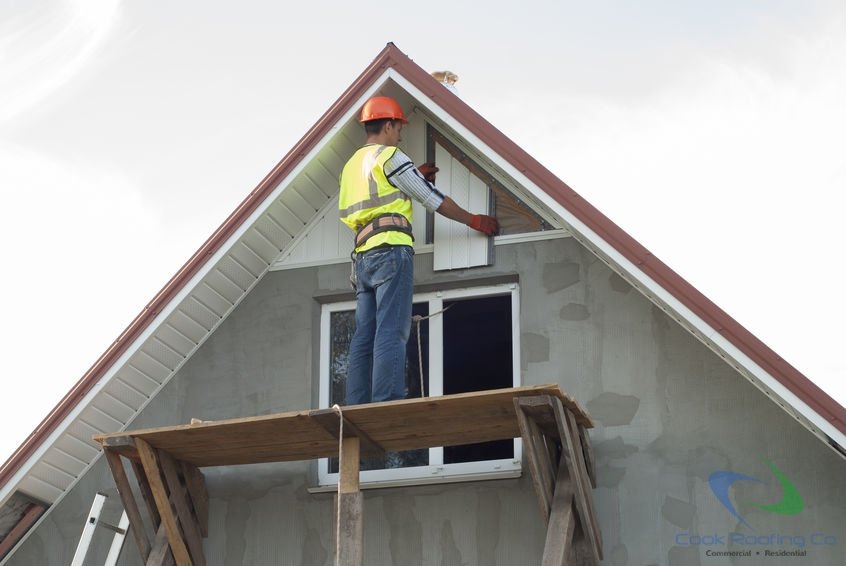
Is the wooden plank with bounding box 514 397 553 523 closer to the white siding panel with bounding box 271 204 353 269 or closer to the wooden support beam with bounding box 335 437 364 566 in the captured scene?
the wooden support beam with bounding box 335 437 364 566

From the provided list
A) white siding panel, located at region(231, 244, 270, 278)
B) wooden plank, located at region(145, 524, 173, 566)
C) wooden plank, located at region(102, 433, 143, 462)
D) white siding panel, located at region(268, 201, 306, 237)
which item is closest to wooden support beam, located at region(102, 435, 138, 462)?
wooden plank, located at region(102, 433, 143, 462)

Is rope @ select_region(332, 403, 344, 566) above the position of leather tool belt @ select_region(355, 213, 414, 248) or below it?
below

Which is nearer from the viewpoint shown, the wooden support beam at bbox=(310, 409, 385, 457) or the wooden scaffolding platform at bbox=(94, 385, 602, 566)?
the wooden scaffolding platform at bbox=(94, 385, 602, 566)

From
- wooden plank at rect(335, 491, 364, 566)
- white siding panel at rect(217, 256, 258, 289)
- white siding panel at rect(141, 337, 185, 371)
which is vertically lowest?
wooden plank at rect(335, 491, 364, 566)

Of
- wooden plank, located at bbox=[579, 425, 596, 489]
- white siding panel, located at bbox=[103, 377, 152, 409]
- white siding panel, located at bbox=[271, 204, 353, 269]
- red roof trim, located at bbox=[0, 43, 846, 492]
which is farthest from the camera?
white siding panel, located at bbox=[271, 204, 353, 269]

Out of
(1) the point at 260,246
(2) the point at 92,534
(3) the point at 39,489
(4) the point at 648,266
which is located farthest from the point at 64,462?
(4) the point at 648,266

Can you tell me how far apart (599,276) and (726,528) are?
6.78 feet

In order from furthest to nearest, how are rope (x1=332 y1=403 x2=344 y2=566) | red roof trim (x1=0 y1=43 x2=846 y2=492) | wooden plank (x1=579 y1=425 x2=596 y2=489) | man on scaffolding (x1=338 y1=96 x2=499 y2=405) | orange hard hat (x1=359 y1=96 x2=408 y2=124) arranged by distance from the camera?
orange hard hat (x1=359 y1=96 x2=408 y2=124), man on scaffolding (x1=338 y1=96 x2=499 y2=405), red roof trim (x1=0 y1=43 x2=846 y2=492), wooden plank (x1=579 y1=425 x2=596 y2=489), rope (x1=332 y1=403 x2=344 y2=566)

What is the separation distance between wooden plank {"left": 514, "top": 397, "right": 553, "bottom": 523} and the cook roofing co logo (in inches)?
44.9

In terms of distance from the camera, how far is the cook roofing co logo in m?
9.64

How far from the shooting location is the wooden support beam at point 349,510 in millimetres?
9414

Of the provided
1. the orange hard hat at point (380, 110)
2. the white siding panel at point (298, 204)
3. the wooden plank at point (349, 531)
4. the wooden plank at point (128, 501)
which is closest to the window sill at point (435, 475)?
the wooden plank at point (349, 531)

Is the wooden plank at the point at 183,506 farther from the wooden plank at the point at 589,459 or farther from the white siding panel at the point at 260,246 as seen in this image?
the wooden plank at the point at 589,459

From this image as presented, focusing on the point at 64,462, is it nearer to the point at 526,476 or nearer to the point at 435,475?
the point at 435,475
